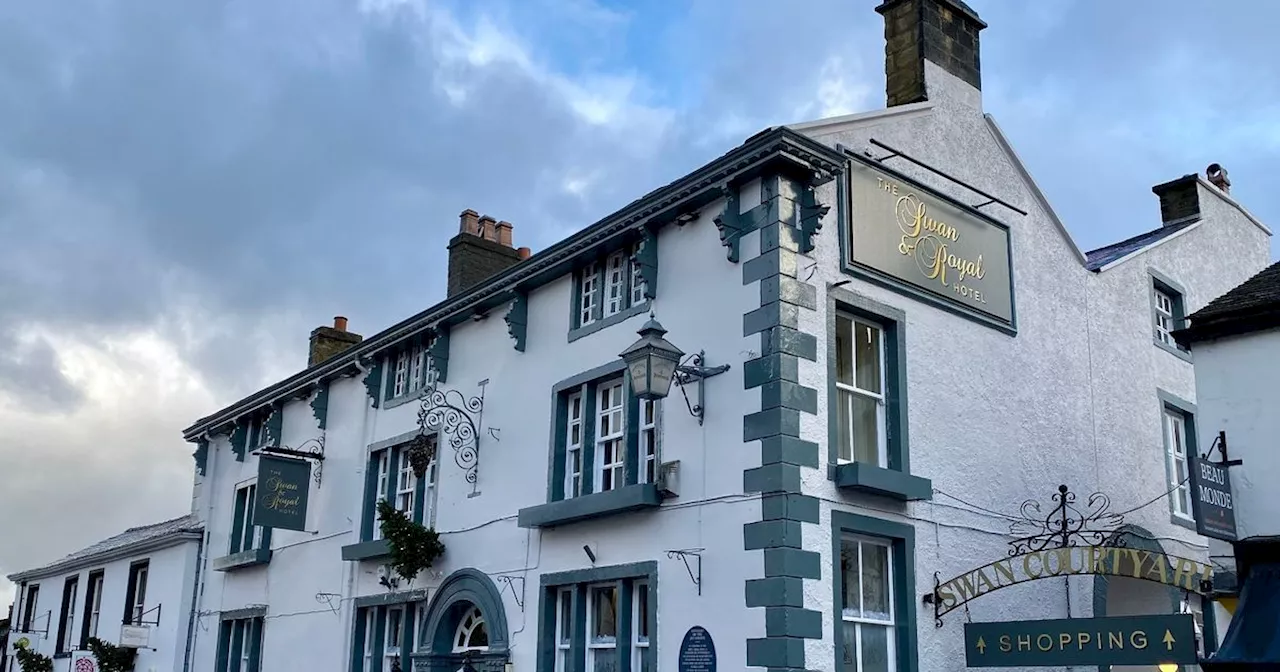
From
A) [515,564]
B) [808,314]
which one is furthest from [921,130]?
[515,564]

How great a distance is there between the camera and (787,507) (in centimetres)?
1203

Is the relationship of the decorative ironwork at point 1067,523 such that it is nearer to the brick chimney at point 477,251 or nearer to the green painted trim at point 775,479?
the green painted trim at point 775,479

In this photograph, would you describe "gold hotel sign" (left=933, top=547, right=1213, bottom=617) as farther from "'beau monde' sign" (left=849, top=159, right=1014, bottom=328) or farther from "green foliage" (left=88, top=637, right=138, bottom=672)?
"green foliage" (left=88, top=637, right=138, bottom=672)

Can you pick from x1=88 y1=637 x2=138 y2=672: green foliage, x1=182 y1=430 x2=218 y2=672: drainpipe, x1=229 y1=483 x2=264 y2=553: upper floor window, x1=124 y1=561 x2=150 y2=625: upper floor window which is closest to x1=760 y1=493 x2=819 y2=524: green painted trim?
x1=229 y1=483 x2=264 y2=553: upper floor window

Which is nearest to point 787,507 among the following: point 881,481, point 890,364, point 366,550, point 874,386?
point 881,481

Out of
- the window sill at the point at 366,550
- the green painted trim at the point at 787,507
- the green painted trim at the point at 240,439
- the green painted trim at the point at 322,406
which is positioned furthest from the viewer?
the green painted trim at the point at 240,439

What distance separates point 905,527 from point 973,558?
48.4 inches

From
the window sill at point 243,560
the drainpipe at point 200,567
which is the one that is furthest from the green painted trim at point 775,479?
the drainpipe at point 200,567

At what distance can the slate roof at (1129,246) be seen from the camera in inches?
720

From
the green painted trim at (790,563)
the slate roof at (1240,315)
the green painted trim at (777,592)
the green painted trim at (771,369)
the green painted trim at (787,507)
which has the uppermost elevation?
the slate roof at (1240,315)

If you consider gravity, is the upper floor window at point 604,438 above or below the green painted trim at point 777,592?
above

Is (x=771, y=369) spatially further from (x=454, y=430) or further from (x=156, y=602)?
(x=156, y=602)

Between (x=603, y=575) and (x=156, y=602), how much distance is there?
43.6 ft

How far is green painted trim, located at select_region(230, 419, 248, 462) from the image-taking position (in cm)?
2342
